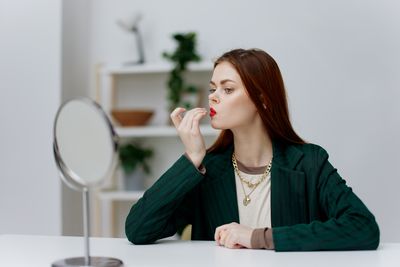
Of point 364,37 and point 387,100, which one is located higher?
point 364,37

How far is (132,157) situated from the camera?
13.6 feet

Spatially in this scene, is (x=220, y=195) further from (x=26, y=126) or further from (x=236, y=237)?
(x=26, y=126)

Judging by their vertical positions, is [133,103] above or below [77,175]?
below

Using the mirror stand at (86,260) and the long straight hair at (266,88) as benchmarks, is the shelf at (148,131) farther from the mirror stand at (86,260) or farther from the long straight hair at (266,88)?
the mirror stand at (86,260)


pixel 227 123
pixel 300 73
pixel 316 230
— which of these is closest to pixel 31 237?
pixel 227 123

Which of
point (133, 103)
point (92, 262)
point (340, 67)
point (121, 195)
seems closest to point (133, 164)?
point (121, 195)

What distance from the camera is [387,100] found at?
3.86 m

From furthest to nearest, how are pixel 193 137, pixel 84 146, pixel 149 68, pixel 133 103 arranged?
pixel 133 103
pixel 149 68
pixel 193 137
pixel 84 146

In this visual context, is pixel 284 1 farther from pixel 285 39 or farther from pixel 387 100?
pixel 387 100

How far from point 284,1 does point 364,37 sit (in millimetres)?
570

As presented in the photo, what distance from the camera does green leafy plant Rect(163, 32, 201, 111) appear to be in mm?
3965

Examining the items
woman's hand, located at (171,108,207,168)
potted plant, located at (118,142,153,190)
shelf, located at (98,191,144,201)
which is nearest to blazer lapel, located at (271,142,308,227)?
woman's hand, located at (171,108,207,168)

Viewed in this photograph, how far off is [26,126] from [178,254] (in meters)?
2.76

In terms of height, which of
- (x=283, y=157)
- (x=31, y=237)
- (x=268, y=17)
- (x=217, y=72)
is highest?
(x=268, y=17)
